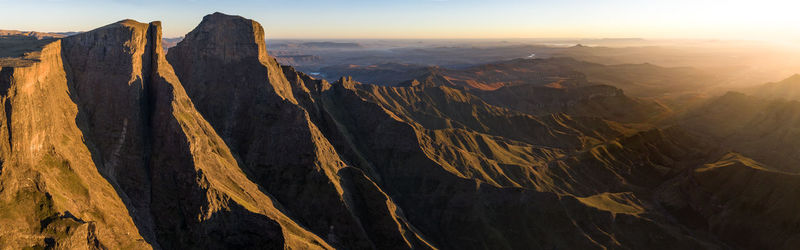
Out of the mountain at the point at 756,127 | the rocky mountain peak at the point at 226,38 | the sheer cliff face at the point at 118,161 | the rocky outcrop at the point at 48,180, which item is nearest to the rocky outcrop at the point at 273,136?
the rocky mountain peak at the point at 226,38

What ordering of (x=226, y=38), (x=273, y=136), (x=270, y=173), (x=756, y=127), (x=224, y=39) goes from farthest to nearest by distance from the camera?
(x=756, y=127) < (x=226, y=38) < (x=224, y=39) < (x=273, y=136) < (x=270, y=173)

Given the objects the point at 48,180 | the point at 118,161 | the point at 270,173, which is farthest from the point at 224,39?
the point at 48,180

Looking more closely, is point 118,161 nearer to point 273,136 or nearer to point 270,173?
point 270,173

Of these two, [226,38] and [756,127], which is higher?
[226,38]

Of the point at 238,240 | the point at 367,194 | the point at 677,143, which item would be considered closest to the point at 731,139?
the point at 677,143

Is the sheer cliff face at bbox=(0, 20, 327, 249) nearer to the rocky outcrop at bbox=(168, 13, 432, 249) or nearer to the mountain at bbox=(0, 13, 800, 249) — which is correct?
the mountain at bbox=(0, 13, 800, 249)

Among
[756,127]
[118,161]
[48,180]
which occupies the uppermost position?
[48,180]

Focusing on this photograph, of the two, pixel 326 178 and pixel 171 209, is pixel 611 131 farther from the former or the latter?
pixel 171 209

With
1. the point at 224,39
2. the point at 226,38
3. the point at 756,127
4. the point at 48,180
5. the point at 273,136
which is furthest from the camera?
the point at 756,127
